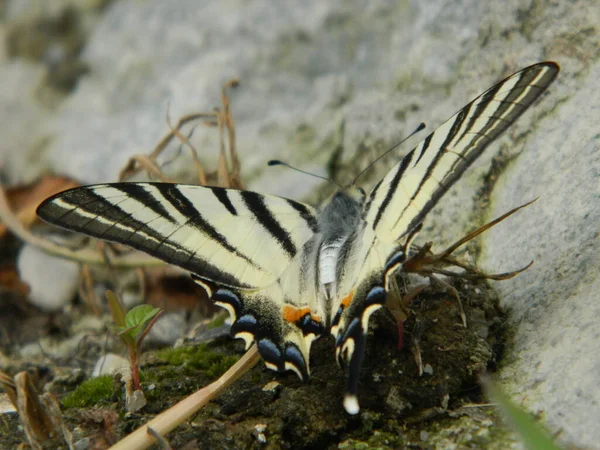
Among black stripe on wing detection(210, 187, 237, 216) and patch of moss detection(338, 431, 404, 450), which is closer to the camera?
patch of moss detection(338, 431, 404, 450)

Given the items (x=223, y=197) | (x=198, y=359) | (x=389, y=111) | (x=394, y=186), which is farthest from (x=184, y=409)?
(x=389, y=111)

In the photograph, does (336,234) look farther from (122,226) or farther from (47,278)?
(47,278)

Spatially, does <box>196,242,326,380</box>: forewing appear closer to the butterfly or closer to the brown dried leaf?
the butterfly

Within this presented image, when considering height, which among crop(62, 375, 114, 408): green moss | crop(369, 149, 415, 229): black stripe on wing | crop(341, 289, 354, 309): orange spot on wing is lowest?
crop(62, 375, 114, 408): green moss

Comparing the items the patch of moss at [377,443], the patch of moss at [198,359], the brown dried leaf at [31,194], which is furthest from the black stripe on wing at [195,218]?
the brown dried leaf at [31,194]

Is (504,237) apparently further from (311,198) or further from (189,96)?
(189,96)

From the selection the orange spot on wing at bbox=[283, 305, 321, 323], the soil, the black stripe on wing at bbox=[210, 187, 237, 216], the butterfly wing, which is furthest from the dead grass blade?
the black stripe on wing at bbox=[210, 187, 237, 216]

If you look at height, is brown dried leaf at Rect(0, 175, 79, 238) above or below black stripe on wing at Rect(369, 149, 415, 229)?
below

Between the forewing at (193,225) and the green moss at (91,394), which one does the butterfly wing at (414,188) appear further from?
the green moss at (91,394)
